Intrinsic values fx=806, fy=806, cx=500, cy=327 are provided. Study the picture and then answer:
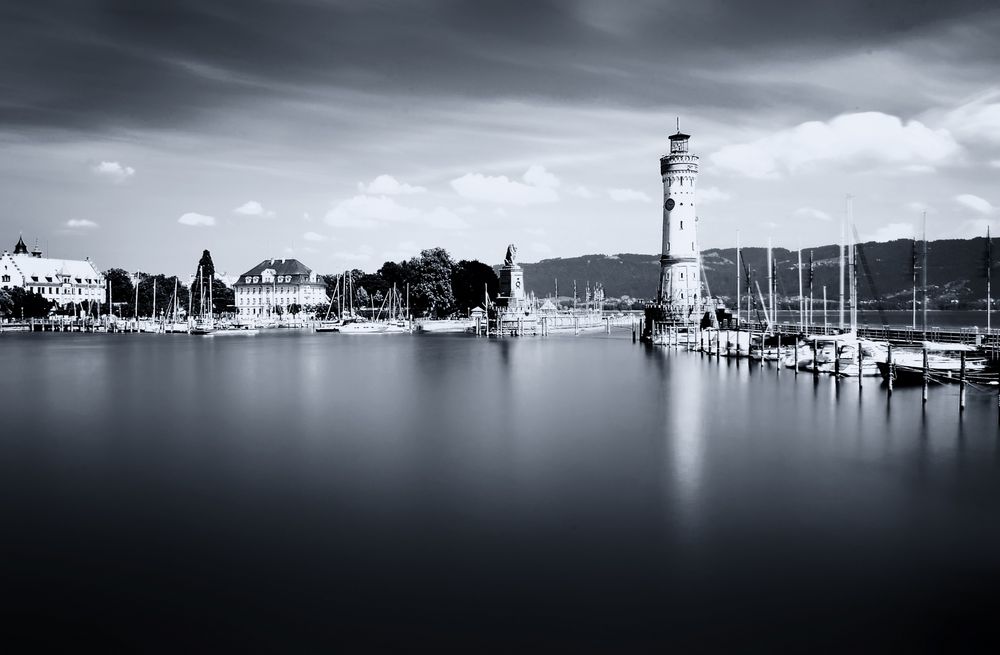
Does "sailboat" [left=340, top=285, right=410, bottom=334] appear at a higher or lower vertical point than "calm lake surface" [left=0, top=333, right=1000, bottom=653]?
higher

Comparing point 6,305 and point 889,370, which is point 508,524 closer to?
point 889,370

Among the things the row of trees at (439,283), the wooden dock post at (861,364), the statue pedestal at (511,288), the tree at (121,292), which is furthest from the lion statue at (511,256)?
the tree at (121,292)

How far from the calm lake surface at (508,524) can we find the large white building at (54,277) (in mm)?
117615

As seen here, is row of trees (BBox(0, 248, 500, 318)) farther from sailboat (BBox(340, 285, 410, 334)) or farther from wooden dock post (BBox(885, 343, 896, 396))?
wooden dock post (BBox(885, 343, 896, 396))

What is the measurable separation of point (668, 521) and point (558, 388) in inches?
1031

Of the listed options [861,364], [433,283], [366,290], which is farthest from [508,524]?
[366,290]

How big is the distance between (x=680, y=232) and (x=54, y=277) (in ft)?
390

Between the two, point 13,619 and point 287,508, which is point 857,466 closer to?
point 287,508

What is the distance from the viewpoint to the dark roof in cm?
16200

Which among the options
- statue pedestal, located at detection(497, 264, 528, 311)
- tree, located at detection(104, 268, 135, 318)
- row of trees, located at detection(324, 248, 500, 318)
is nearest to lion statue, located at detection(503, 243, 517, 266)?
statue pedestal, located at detection(497, 264, 528, 311)

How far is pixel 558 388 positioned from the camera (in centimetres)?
4416

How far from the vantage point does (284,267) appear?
162375 millimetres

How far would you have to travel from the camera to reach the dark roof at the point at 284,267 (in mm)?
162000

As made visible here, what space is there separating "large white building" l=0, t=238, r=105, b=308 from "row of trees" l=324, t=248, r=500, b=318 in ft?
169
